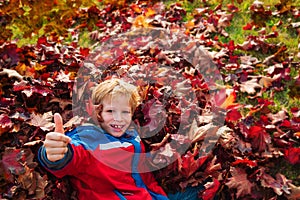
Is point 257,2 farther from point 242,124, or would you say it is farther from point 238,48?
point 242,124

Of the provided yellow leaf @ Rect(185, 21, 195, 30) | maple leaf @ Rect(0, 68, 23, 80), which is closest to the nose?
maple leaf @ Rect(0, 68, 23, 80)

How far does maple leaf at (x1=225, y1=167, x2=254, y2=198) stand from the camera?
2.92m

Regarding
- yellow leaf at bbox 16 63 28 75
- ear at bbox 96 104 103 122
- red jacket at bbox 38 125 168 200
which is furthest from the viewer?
yellow leaf at bbox 16 63 28 75


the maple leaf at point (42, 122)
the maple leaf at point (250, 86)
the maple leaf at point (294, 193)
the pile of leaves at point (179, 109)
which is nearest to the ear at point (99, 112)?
the pile of leaves at point (179, 109)

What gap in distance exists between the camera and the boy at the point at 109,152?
254cm

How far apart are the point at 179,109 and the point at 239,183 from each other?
0.67 metres

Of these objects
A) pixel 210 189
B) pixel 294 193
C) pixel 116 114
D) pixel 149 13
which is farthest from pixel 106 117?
pixel 149 13

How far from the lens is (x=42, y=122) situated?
9.34 ft

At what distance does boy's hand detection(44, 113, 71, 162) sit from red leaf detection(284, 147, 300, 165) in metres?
1.73

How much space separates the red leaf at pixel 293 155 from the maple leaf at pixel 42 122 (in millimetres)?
1723

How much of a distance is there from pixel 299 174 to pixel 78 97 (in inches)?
67.5

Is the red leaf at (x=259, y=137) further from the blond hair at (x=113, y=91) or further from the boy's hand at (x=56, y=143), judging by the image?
the boy's hand at (x=56, y=143)

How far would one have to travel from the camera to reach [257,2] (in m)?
5.04

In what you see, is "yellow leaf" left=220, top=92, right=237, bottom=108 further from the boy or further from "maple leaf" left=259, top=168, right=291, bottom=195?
the boy
